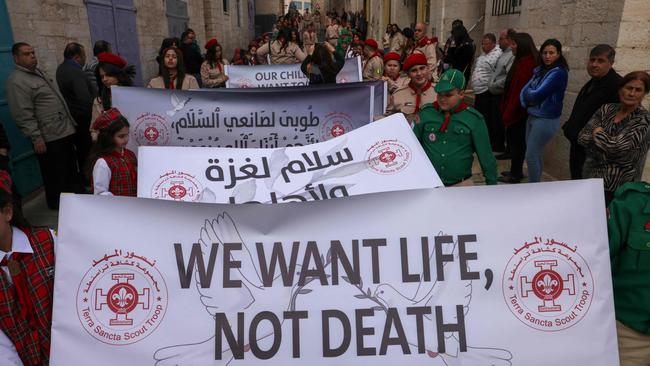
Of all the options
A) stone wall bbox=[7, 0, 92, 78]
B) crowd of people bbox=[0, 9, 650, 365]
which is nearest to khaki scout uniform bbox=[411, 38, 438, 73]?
crowd of people bbox=[0, 9, 650, 365]

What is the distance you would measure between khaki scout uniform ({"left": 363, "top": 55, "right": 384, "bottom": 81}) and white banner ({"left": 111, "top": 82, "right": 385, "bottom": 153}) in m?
3.79

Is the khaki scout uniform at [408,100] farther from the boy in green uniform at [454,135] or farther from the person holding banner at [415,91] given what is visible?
the boy in green uniform at [454,135]

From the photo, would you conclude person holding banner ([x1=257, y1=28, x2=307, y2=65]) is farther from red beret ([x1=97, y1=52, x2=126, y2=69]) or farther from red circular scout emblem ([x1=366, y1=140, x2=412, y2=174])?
red circular scout emblem ([x1=366, y1=140, x2=412, y2=174])

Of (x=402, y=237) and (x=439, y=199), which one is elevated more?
(x=439, y=199)

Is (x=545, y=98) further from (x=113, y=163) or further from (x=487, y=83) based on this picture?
(x=113, y=163)

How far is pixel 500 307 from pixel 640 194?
101 centimetres

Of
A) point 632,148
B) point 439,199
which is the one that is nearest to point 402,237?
point 439,199

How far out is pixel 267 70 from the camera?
8.10 m

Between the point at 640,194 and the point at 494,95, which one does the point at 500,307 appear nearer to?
the point at 640,194

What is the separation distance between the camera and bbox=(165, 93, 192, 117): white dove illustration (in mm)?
4551

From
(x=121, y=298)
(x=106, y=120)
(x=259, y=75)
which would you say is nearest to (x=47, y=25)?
(x=259, y=75)

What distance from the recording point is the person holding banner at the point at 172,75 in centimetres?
564

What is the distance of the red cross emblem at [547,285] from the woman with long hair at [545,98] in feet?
12.9

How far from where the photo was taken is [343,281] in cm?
204
